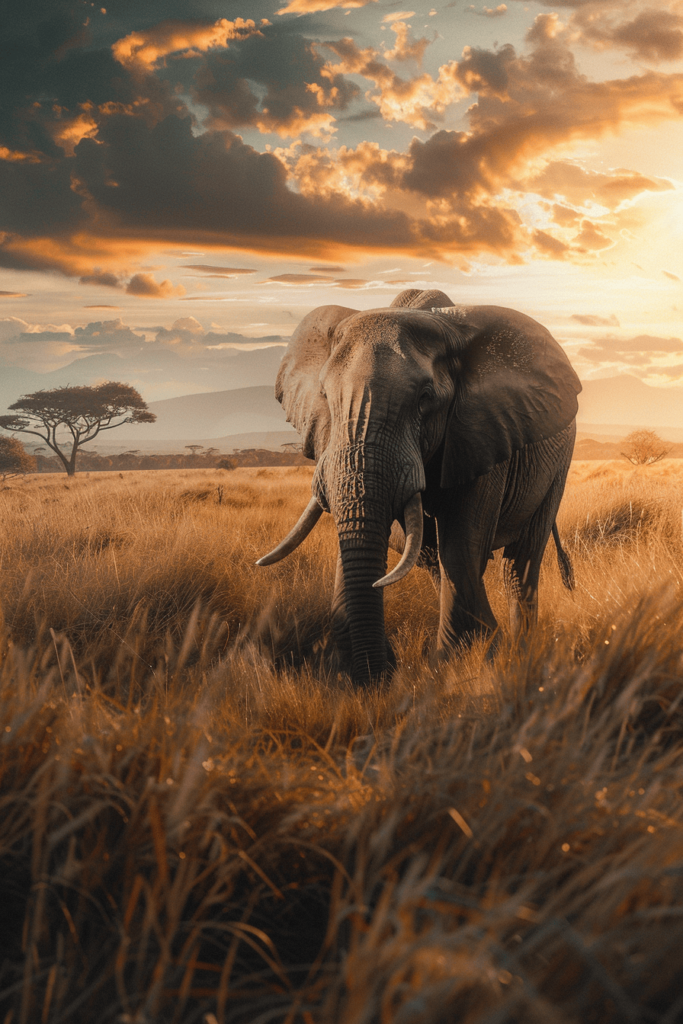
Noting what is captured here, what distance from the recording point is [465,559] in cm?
484

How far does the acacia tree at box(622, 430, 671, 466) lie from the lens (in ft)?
120

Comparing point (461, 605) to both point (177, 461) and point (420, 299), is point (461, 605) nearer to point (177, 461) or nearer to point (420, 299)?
point (420, 299)

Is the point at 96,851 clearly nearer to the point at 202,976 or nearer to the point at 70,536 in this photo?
the point at 202,976

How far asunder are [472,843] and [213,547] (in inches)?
228

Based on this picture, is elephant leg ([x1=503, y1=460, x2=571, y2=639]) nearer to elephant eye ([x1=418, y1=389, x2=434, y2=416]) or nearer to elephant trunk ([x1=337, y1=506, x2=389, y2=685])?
elephant trunk ([x1=337, y1=506, x2=389, y2=685])

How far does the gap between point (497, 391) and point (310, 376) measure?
124 cm

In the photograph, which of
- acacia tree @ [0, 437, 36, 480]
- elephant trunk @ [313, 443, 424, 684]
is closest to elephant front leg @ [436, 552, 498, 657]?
elephant trunk @ [313, 443, 424, 684]

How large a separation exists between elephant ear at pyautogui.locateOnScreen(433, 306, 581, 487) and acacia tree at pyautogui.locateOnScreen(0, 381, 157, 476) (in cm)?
3679

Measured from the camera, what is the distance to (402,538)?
5.30 metres

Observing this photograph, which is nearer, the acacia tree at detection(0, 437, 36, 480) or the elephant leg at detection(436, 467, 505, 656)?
the elephant leg at detection(436, 467, 505, 656)

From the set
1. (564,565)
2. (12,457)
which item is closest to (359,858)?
(564,565)

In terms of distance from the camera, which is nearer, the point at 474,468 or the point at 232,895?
the point at 232,895

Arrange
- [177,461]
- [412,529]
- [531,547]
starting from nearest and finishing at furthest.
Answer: [412,529] → [531,547] → [177,461]

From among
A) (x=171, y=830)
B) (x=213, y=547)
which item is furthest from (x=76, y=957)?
(x=213, y=547)
